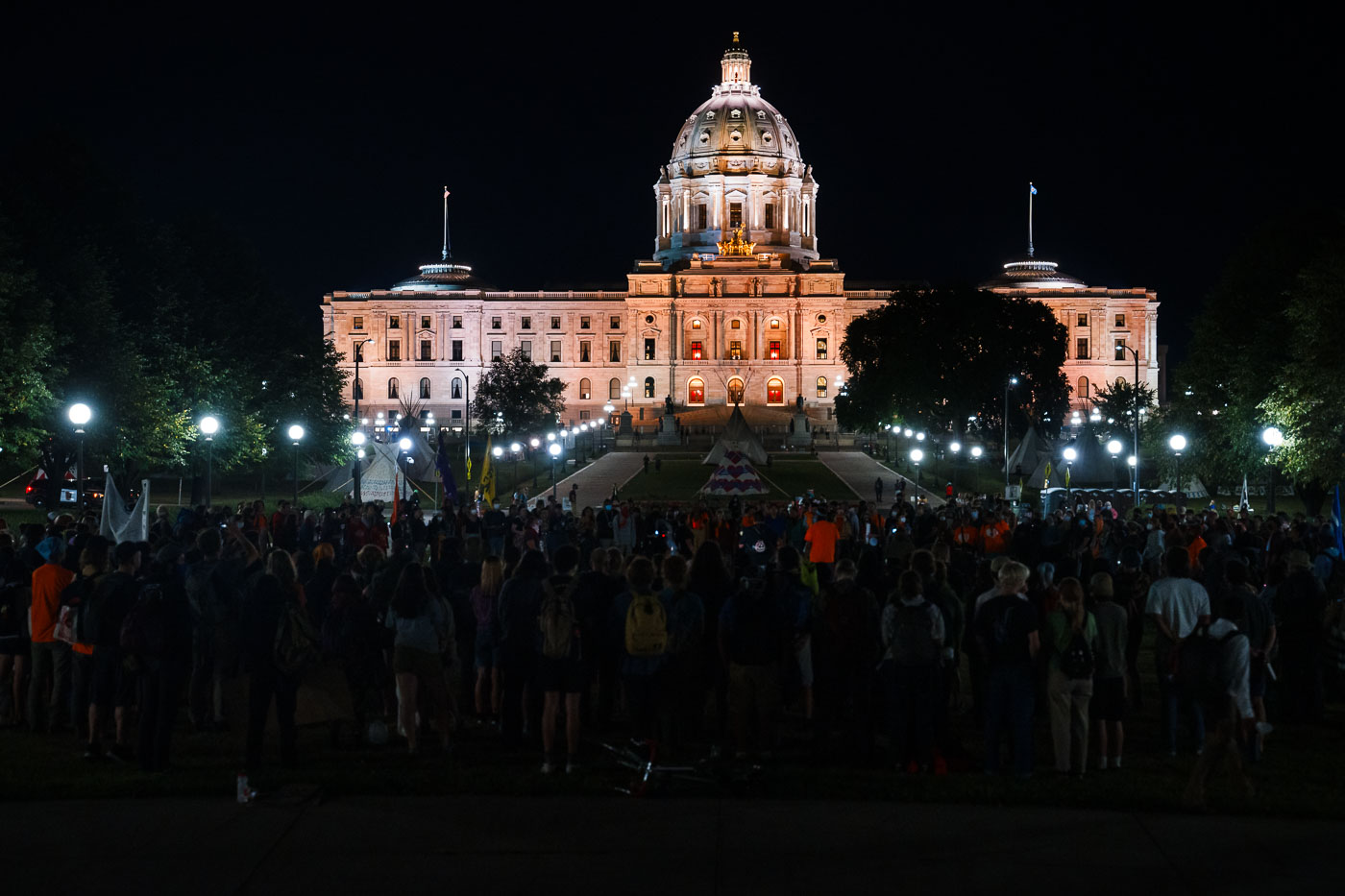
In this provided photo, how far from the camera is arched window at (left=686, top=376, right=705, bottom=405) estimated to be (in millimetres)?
121500

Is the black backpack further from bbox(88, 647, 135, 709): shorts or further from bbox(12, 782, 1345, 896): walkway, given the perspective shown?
bbox(88, 647, 135, 709): shorts

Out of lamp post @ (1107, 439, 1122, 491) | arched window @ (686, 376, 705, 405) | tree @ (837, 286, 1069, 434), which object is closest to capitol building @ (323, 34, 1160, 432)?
arched window @ (686, 376, 705, 405)

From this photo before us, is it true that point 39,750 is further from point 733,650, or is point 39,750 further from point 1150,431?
point 1150,431

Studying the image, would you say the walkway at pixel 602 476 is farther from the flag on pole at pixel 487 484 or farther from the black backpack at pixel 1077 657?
the black backpack at pixel 1077 657

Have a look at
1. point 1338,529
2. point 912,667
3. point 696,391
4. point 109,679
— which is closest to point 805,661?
point 912,667

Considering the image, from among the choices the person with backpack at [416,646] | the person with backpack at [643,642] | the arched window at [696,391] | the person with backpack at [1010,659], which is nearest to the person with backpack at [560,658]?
the person with backpack at [643,642]

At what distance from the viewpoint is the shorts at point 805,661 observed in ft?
40.8

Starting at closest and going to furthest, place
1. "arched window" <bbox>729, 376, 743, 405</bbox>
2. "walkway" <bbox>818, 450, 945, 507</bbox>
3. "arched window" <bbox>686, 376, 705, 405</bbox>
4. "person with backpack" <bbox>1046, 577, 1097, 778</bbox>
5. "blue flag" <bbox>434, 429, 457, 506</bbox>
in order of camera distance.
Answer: "person with backpack" <bbox>1046, 577, 1097, 778</bbox> < "blue flag" <bbox>434, 429, 457, 506</bbox> < "walkway" <bbox>818, 450, 945, 507</bbox> < "arched window" <bbox>729, 376, 743, 405</bbox> < "arched window" <bbox>686, 376, 705, 405</bbox>

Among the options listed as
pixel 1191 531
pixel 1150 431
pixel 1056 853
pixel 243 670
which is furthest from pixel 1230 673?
pixel 1150 431

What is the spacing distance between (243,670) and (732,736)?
4.25 meters

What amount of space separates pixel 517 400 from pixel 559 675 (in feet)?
231

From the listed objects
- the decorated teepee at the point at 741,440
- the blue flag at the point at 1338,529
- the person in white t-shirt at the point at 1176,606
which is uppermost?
the decorated teepee at the point at 741,440

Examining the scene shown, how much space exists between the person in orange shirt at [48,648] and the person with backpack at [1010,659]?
7656 millimetres

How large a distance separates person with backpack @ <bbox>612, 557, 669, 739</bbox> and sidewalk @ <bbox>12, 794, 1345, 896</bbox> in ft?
4.49
